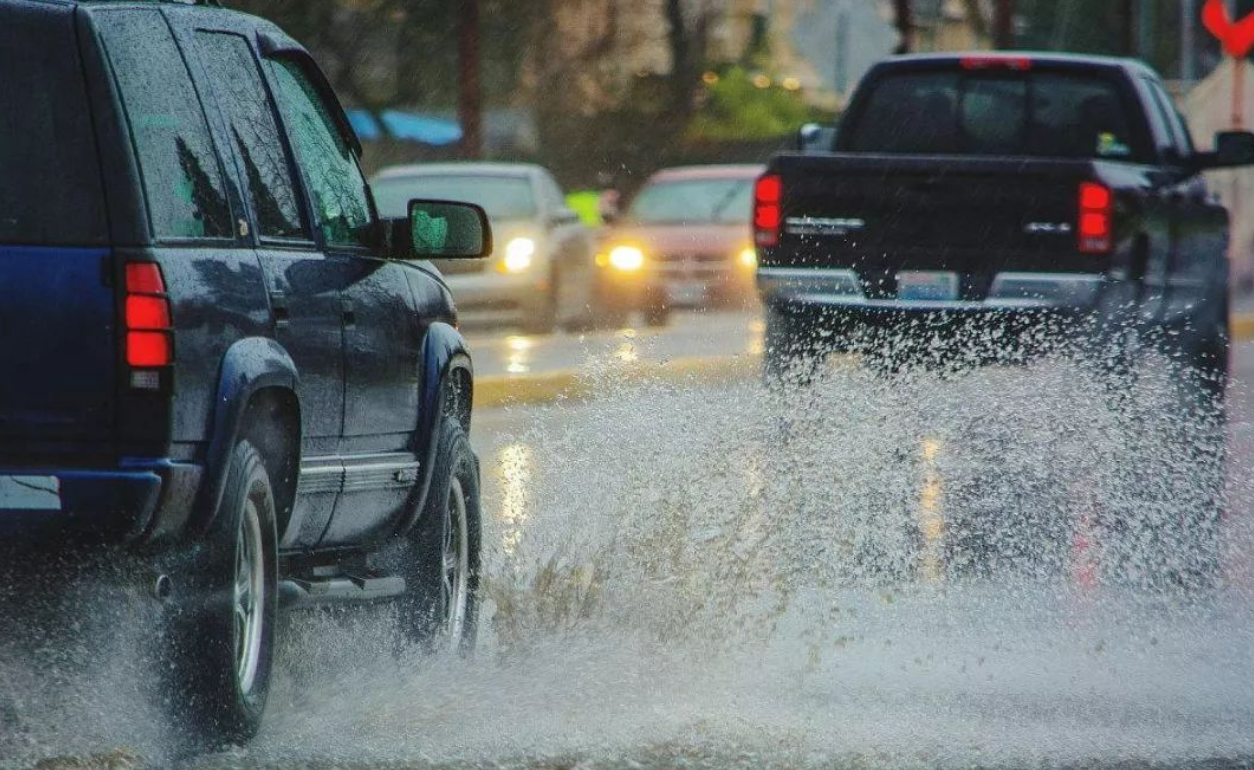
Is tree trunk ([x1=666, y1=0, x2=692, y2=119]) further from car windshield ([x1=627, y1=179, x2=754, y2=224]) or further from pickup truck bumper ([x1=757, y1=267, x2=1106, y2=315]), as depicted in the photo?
pickup truck bumper ([x1=757, y1=267, x2=1106, y2=315])

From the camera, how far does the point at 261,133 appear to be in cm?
632

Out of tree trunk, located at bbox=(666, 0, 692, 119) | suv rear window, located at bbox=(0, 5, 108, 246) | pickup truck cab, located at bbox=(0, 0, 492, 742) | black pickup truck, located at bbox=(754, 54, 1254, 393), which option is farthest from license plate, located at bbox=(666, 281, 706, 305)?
tree trunk, located at bbox=(666, 0, 692, 119)

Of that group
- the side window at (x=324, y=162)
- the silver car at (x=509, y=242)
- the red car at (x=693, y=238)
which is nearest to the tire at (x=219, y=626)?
the side window at (x=324, y=162)

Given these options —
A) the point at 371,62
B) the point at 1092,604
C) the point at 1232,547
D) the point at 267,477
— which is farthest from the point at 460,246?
the point at 371,62

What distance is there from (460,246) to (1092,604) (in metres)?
2.50

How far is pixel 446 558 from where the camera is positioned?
734cm

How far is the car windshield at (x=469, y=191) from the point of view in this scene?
75.9 ft

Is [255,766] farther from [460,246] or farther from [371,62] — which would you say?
[371,62]

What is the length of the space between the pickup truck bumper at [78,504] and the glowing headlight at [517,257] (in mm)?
17798

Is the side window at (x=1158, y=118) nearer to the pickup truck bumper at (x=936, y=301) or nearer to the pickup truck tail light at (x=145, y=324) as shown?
the pickup truck bumper at (x=936, y=301)

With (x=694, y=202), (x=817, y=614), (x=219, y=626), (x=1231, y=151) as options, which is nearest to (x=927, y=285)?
(x=1231, y=151)

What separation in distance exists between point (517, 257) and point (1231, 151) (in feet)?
30.1

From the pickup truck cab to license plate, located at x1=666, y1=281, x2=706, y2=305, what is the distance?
62.4ft

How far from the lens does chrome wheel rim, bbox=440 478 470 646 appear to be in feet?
23.8
